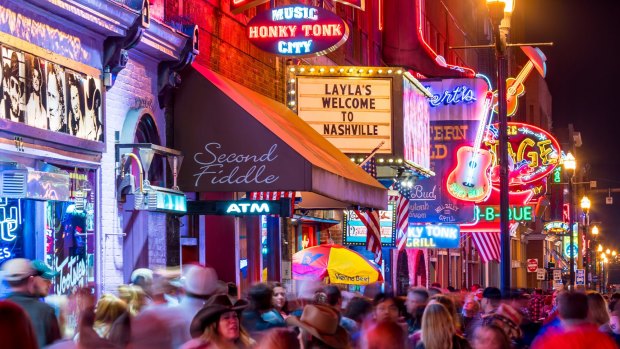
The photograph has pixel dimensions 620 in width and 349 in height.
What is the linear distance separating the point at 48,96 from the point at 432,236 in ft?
77.4

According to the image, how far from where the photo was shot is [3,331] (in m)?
5.57

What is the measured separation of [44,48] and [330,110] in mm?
12127

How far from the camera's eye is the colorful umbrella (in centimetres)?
2491

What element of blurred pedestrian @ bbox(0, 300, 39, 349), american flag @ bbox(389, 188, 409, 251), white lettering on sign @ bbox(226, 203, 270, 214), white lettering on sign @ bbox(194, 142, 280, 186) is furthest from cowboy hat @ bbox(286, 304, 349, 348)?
american flag @ bbox(389, 188, 409, 251)

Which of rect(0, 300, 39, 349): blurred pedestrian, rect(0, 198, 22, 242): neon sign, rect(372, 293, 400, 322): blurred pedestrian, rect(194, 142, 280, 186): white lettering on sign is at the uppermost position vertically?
rect(194, 142, 280, 186): white lettering on sign

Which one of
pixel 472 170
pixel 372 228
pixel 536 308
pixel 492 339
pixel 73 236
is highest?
pixel 472 170

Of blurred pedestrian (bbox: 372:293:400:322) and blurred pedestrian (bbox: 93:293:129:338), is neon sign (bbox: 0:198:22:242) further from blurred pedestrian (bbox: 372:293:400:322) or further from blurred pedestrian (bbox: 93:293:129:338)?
blurred pedestrian (bbox: 372:293:400:322)

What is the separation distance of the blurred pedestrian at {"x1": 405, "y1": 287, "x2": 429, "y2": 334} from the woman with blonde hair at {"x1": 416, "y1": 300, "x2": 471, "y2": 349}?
3637 mm

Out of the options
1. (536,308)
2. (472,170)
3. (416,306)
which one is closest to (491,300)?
(416,306)

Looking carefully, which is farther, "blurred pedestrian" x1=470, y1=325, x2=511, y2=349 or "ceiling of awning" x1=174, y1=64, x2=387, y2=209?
"ceiling of awning" x1=174, y1=64, x2=387, y2=209

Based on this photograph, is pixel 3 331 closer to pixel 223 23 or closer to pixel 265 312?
pixel 265 312

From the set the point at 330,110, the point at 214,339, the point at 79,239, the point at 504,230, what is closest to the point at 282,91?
the point at 330,110

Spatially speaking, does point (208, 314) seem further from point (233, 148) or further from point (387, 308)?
point (233, 148)

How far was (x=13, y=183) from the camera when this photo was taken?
13.4 m
